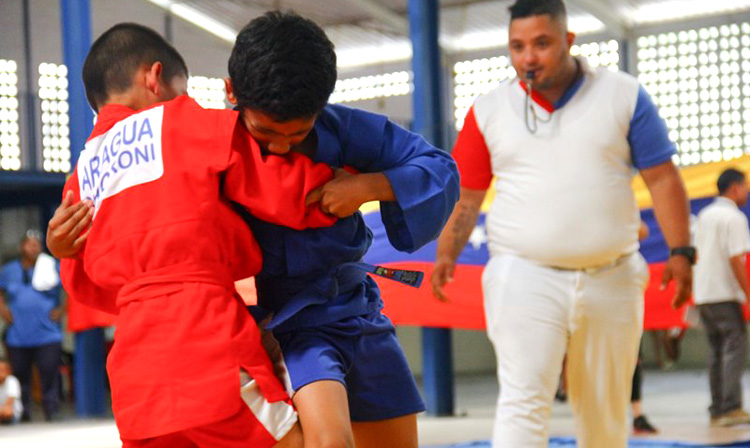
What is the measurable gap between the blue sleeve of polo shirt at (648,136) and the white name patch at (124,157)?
6.55 feet

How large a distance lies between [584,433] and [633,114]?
42.7 inches

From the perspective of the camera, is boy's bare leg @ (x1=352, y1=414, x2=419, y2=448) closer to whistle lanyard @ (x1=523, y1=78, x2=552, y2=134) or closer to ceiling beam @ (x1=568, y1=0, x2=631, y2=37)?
whistle lanyard @ (x1=523, y1=78, x2=552, y2=134)

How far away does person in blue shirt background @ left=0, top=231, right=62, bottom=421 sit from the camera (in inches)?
439

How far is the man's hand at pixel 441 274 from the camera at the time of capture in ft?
13.0

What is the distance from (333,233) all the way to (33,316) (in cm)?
949

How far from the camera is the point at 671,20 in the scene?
61.6 ft

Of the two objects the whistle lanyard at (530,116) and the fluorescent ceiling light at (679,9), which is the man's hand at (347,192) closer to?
the whistle lanyard at (530,116)

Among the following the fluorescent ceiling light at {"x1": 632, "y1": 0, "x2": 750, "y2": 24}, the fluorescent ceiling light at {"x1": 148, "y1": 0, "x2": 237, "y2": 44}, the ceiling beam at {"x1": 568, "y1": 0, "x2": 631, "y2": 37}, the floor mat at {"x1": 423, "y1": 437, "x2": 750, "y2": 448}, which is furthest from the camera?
the fluorescent ceiling light at {"x1": 148, "y1": 0, "x2": 237, "y2": 44}

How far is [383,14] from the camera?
19266 millimetres

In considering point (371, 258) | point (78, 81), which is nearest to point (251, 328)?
point (371, 258)

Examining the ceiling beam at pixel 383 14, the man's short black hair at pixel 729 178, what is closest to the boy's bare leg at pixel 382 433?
the man's short black hair at pixel 729 178

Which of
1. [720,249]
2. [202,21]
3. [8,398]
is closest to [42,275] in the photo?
[8,398]

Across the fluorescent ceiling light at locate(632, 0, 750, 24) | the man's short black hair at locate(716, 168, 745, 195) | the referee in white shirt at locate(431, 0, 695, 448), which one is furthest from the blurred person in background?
the fluorescent ceiling light at locate(632, 0, 750, 24)

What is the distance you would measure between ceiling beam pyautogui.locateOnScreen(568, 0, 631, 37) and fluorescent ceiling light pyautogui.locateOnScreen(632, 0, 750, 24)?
0.74ft
